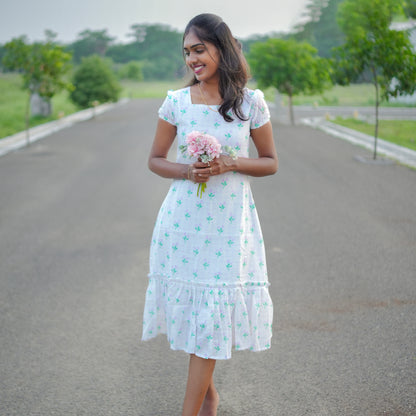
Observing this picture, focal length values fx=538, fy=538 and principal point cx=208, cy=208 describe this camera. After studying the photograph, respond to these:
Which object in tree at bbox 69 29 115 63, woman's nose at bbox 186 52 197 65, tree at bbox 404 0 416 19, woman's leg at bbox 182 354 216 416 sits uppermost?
tree at bbox 69 29 115 63

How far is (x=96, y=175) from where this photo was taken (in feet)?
35.0

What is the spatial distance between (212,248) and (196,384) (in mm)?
636

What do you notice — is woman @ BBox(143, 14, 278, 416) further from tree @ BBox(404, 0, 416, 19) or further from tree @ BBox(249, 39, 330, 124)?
tree @ BBox(249, 39, 330, 124)

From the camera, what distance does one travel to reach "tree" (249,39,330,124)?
2055 centimetres

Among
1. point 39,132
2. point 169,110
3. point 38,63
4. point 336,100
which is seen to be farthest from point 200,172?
point 336,100

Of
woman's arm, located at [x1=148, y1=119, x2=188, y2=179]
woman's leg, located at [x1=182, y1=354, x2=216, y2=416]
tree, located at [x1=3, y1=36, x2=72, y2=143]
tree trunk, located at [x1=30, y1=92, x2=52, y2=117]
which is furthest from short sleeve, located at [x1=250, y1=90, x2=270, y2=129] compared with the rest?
tree trunk, located at [x1=30, y1=92, x2=52, y2=117]

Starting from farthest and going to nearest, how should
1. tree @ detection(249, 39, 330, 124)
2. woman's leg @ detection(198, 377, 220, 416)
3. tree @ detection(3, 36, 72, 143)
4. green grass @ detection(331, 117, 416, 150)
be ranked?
tree @ detection(249, 39, 330, 124)
tree @ detection(3, 36, 72, 143)
green grass @ detection(331, 117, 416, 150)
woman's leg @ detection(198, 377, 220, 416)

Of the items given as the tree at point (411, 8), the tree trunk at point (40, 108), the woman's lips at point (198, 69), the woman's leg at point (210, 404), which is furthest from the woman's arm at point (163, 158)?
the tree trunk at point (40, 108)

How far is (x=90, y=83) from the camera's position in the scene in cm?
2884

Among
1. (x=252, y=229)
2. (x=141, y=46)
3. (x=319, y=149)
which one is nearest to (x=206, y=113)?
(x=252, y=229)

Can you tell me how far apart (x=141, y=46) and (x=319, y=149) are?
3628 inches

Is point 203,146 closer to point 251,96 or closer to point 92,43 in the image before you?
point 251,96

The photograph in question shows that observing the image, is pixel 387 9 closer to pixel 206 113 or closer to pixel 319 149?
pixel 319 149

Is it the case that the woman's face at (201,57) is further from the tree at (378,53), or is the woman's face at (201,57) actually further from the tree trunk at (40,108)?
the tree trunk at (40,108)
